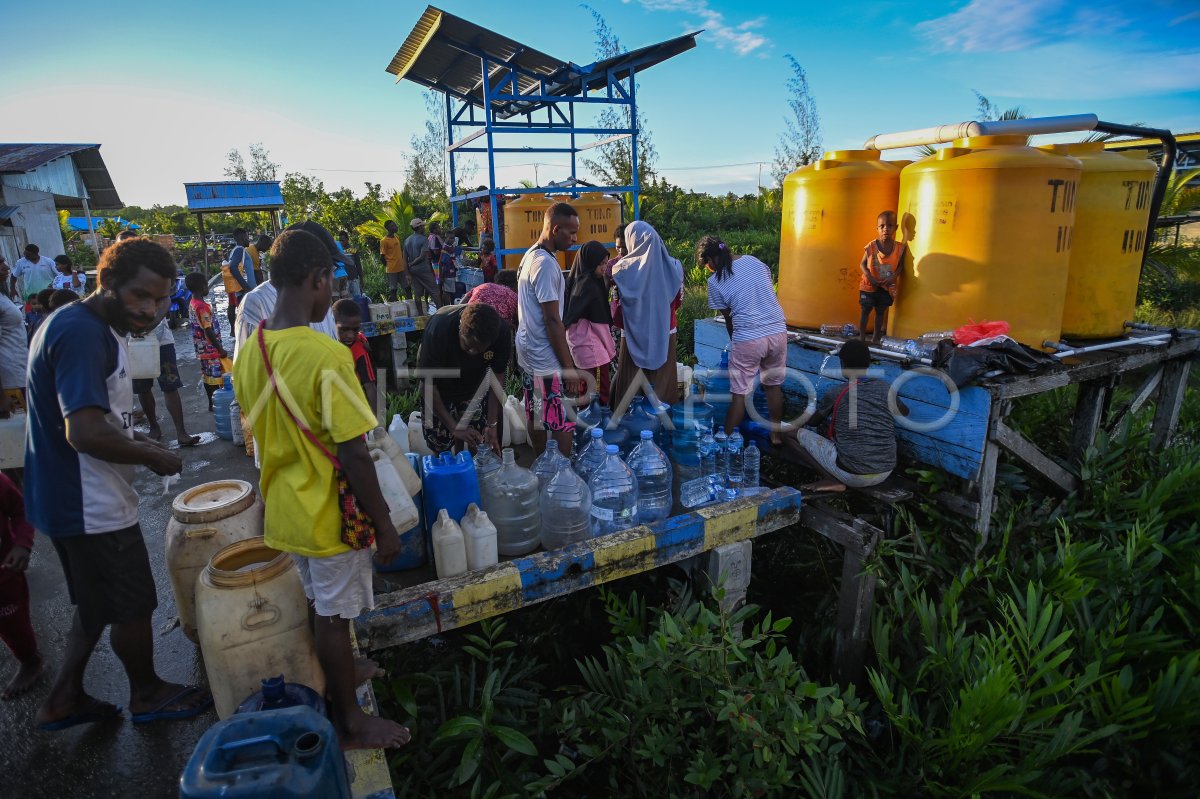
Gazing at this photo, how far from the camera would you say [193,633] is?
3.07 meters

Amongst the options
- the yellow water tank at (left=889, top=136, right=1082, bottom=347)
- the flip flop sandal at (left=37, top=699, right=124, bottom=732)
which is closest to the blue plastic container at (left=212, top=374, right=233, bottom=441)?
the flip flop sandal at (left=37, top=699, right=124, bottom=732)

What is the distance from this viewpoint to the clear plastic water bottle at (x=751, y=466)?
3830 mm

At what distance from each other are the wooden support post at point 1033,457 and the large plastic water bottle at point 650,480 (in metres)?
1.94

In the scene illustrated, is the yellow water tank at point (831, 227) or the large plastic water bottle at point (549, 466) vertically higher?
the yellow water tank at point (831, 227)

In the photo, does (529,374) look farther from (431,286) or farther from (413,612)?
(431,286)

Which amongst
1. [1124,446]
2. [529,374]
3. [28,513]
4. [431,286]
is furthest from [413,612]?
[431,286]

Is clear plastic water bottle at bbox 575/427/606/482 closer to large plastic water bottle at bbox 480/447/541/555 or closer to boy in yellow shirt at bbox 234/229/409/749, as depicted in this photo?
large plastic water bottle at bbox 480/447/541/555

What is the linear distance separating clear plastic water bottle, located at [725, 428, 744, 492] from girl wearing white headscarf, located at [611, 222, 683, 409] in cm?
106

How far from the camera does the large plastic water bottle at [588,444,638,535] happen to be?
128 inches

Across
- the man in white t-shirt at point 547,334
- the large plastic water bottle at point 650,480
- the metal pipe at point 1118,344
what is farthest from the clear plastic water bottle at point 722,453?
the metal pipe at point 1118,344

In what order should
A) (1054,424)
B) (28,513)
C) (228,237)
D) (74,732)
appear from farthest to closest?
(228,237)
(1054,424)
(74,732)
(28,513)

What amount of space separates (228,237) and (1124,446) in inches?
1341

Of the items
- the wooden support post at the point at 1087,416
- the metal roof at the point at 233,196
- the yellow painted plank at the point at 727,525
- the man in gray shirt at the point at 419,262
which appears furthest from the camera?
the metal roof at the point at 233,196

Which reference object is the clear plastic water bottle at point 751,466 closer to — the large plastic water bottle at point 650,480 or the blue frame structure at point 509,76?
the large plastic water bottle at point 650,480
